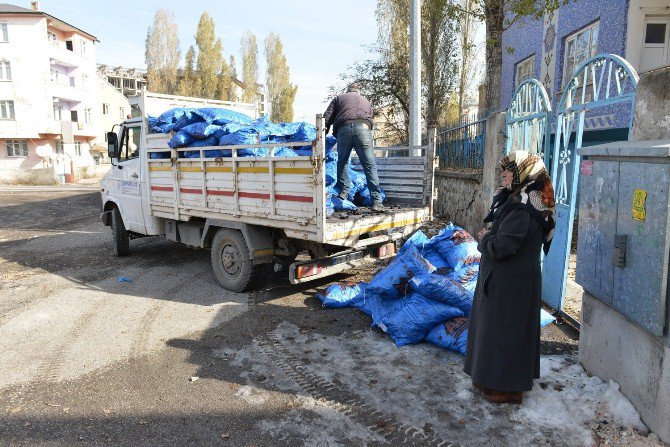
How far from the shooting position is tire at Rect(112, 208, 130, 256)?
28.1 feet

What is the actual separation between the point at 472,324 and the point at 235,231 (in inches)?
139

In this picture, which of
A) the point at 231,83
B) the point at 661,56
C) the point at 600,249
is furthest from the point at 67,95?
the point at 600,249

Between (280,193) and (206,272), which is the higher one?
(280,193)

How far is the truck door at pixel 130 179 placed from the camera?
764 cm

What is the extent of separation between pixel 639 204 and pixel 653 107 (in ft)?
3.54

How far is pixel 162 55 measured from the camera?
154ft

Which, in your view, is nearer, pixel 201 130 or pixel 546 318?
pixel 546 318

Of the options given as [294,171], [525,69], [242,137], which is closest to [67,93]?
[525,69]

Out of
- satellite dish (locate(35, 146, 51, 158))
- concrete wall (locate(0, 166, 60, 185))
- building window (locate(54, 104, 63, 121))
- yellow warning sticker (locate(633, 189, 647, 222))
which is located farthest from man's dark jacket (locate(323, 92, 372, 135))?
building window (locate(54, 104, 63, 121))

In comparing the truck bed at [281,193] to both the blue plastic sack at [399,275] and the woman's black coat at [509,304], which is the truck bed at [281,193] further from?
the woman's black coat at [509,304]

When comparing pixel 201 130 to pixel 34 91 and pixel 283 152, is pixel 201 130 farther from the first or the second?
pixel 34 91

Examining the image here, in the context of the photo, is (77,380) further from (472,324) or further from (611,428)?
(611,428)

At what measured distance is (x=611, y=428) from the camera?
297 cm

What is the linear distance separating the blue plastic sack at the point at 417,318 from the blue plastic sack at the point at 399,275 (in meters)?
0.35
